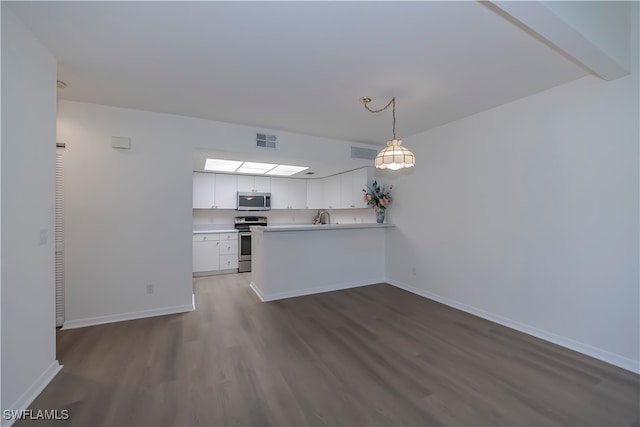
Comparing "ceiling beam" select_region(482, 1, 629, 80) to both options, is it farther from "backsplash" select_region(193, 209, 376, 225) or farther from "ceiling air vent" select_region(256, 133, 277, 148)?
"backsplash" select_region(193, 209, 376, 225)

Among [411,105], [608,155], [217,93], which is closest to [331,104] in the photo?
[411,105]

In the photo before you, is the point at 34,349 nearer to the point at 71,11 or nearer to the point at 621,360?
the point at 71,11

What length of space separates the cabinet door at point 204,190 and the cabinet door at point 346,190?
2.86 metres

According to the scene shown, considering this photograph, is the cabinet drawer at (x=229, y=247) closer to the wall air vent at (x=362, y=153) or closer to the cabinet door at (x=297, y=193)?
the cabinet door at (x=297, y=193)

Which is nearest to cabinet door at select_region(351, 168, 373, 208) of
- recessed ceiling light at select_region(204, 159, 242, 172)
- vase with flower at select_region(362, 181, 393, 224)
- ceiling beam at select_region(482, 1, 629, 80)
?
vase with flower at select_region(362, 181, 393, 224)

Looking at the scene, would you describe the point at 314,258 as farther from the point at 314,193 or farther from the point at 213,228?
the point at 213,228

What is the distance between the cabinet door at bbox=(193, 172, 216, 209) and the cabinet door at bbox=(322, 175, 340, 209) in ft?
8.61

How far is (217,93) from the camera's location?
281 centimetres

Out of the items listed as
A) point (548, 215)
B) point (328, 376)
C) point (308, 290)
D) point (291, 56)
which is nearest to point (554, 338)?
point (548, 215)

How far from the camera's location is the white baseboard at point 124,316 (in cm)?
299

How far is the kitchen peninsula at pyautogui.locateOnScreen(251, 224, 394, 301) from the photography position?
4017mm

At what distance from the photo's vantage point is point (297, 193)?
6742mm

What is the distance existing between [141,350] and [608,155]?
4642mm

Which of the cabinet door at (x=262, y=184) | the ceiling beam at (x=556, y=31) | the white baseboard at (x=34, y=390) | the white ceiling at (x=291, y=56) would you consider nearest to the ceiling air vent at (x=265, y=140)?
the white ceiling at (x=291, y=56)
